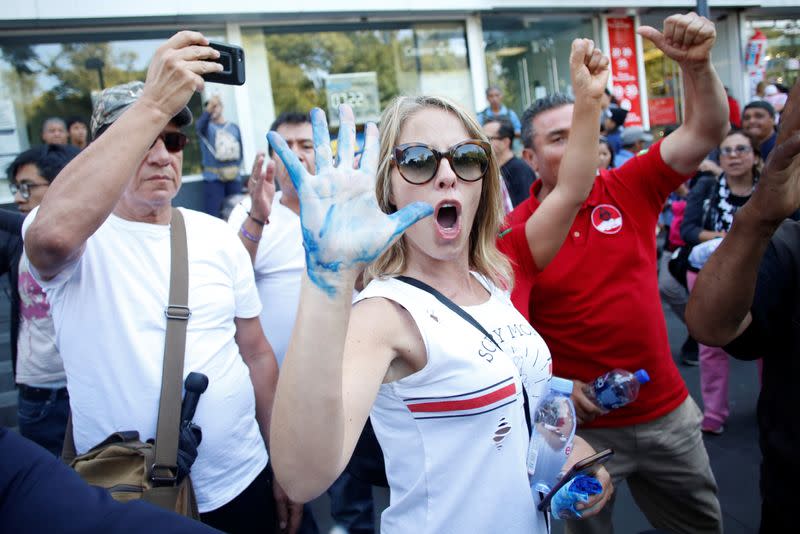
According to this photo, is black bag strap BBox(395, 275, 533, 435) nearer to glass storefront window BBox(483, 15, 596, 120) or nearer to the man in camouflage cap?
the man in camouflage cap

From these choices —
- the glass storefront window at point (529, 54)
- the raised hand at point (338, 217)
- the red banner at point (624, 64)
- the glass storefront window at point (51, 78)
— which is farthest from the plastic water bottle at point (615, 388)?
the red banner at point (624, 64)

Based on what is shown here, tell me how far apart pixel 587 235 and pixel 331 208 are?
163cm

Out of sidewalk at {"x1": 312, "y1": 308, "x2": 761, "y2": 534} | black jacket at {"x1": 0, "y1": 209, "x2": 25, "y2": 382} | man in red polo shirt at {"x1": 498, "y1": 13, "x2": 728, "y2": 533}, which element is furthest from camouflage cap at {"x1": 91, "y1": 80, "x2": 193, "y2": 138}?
sidewalk at {"x1": 312, "y1": 308, "x2": 761, "y2": 534}

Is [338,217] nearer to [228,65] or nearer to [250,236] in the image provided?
[228,65]

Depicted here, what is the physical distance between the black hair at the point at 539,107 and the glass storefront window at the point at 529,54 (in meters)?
8.99

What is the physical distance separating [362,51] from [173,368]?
938cm

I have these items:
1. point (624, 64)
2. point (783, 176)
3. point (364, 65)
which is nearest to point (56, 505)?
point (783, 176)

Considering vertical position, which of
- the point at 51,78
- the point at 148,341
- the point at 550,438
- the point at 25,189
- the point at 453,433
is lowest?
the point at 550,438

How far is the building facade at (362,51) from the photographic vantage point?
845 cm

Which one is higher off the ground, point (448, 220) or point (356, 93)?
point (356, 93)

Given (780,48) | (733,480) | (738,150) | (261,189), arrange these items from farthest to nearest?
1. (780,48)
2. (738,150)
3. (733,480)
4. (261,189)

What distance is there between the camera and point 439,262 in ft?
5.35

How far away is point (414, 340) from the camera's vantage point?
1.37 meters

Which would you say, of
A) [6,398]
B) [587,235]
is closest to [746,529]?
[587,235]
